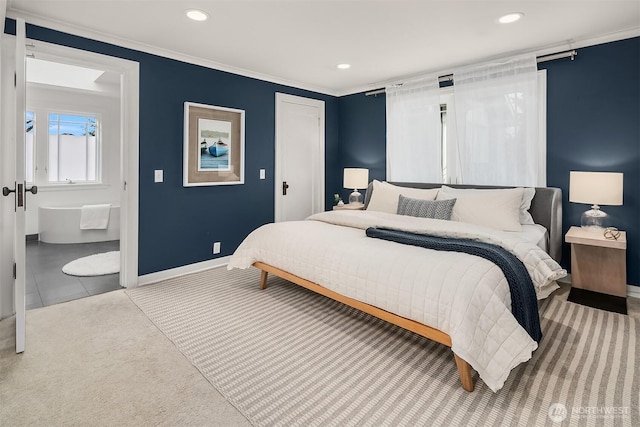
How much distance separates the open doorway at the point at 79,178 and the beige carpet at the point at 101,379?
0.96m

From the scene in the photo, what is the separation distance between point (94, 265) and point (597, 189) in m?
5.35

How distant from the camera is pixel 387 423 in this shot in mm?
1680

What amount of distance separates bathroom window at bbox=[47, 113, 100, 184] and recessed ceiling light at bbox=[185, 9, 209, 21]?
→ 4555 millimetres

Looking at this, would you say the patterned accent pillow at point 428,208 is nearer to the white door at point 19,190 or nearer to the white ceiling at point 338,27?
the white ceiling at point 338,27

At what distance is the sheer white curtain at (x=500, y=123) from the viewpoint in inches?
144

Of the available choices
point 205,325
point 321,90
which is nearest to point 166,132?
point 205,325

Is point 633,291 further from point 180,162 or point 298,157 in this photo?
point 180,162

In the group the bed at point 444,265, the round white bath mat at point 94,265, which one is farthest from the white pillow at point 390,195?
the round white bath mat at point 94,265

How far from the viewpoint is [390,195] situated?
4.25 meters

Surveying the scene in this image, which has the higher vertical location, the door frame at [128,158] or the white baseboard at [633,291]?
the door frame at [128,158]

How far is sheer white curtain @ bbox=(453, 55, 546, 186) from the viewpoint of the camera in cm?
366

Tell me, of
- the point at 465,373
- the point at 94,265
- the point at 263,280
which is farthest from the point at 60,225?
the point at 465,373

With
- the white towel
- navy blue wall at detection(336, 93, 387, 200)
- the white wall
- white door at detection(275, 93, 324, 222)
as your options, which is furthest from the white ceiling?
the white wall

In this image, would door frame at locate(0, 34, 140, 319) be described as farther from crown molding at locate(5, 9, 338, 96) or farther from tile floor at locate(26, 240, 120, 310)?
tile floor at locate(26, 240, 120, 310)
